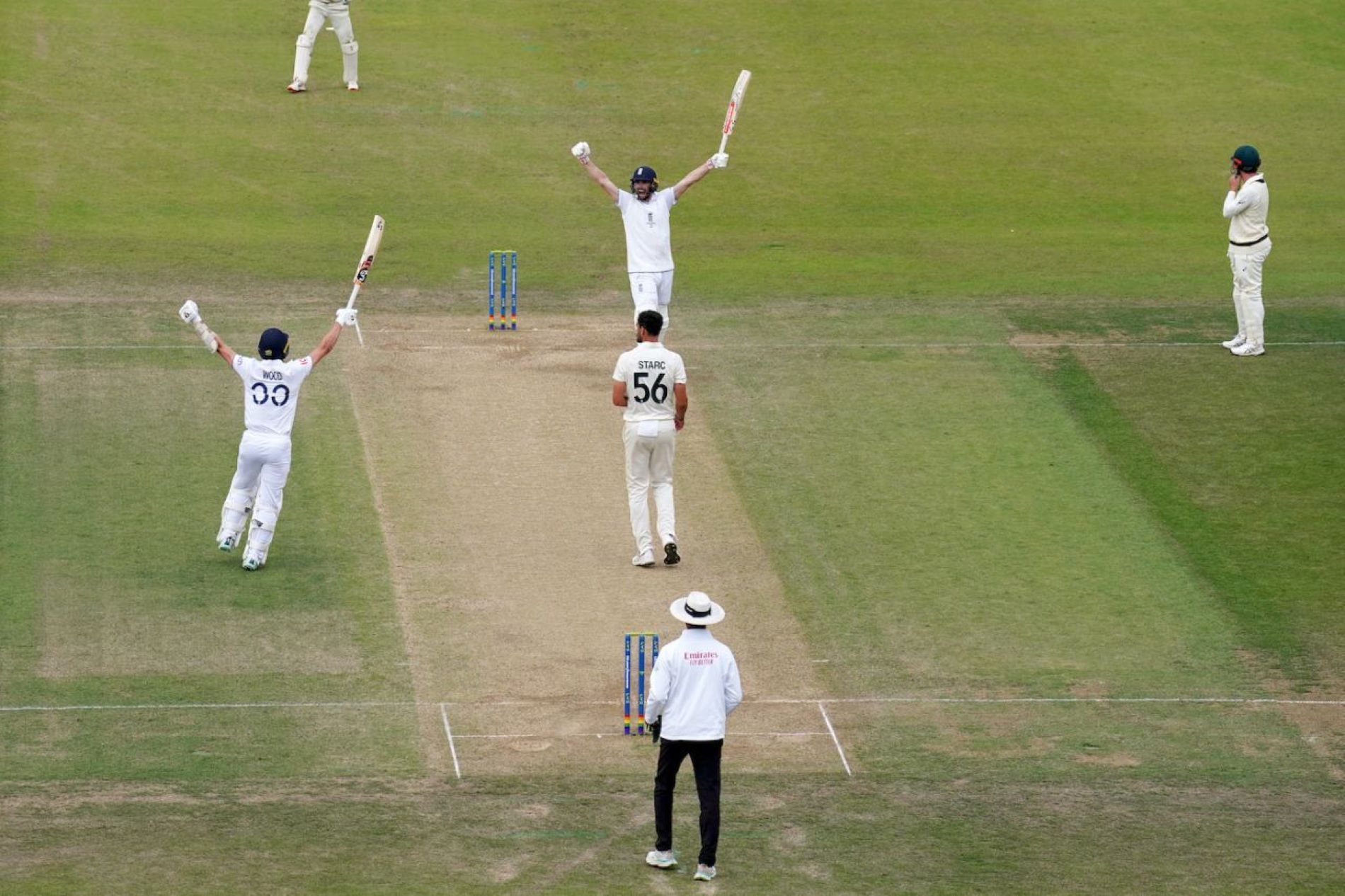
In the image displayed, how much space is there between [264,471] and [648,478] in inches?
136

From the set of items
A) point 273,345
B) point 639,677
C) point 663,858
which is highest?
point 273,345

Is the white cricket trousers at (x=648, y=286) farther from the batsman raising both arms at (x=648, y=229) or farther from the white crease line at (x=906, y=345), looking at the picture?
the white crease line at (x=906, y=345)

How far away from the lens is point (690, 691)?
46.9ft

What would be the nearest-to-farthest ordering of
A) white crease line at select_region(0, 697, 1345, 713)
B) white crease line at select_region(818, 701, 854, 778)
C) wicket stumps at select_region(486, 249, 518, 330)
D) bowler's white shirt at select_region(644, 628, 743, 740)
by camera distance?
bowler's white shirt at select_region(644, 628, 743, 740) < white crease line at select_region(818, 701, 854, 778) < white crease line at select_region(0, 697, 1345, 713) < wicket stumps at select_region(486, 249, 518, 330)

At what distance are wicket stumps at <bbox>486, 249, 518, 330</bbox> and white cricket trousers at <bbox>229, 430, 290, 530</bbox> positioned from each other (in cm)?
639

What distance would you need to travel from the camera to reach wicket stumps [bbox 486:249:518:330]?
25.2 metres

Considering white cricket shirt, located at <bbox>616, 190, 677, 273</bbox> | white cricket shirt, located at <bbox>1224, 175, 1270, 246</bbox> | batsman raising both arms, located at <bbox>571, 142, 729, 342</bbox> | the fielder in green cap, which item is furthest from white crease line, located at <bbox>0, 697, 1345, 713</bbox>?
white cricket shirt, located at <bbox>1224, 175, 1270, 246</bbox>

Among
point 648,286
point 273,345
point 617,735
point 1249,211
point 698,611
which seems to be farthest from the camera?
point 1249,211

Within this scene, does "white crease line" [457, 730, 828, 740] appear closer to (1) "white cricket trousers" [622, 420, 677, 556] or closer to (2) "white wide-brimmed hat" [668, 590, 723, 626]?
(2) "white wide-brimmed hat" [668, 590, 723, 626]

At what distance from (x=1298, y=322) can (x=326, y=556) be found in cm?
1361

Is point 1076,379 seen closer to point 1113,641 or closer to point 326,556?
point 1113,641

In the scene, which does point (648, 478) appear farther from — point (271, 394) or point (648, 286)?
point (648, 286)

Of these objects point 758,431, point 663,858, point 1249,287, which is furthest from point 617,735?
point 1249,287

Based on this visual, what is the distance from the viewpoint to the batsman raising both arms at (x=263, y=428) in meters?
18.9
